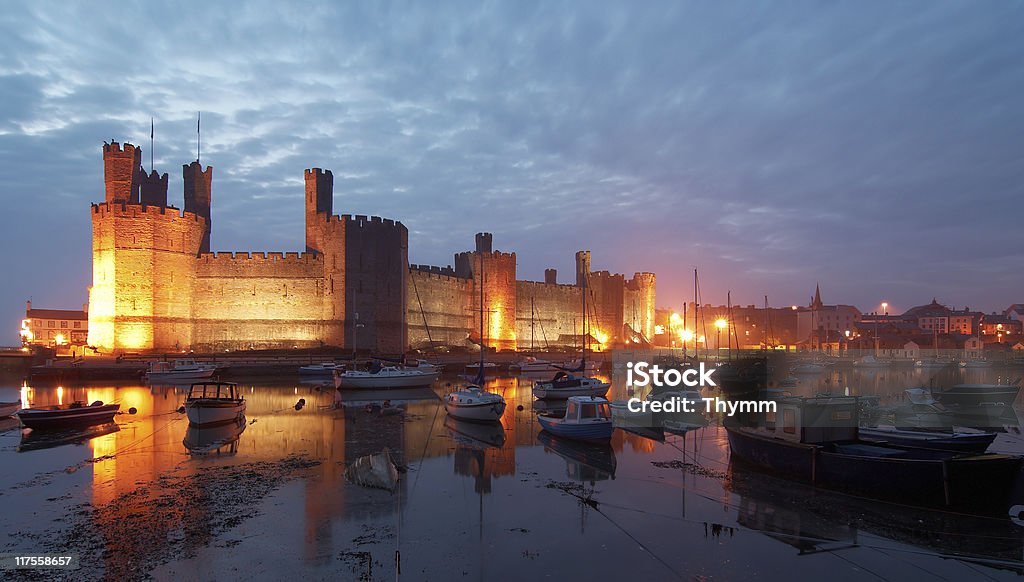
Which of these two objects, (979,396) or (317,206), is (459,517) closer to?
(979,396)

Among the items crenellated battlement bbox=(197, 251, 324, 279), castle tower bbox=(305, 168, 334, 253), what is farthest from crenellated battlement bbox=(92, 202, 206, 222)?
castle tower bbox=(305, 168, 334, 253)

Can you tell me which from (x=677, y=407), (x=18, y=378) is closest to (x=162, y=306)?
(x=18, y=378)

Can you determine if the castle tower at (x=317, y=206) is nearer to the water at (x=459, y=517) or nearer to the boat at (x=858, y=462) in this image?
the water at (x=459, y=517)

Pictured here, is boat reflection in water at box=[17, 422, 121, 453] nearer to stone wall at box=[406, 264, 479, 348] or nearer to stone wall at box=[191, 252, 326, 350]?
stone wall at box=[191, 252, 326, 350]

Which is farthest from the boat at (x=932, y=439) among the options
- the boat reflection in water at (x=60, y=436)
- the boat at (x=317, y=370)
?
the boat at (x=317, y=370)

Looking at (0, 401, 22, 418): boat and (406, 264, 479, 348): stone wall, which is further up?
(406, 264, 479, 348): stone wall

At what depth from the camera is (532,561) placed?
729 cm

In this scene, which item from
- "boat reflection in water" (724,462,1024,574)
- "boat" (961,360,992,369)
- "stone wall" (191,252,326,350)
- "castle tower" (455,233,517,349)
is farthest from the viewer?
"castle tower" (455,233,517,349)

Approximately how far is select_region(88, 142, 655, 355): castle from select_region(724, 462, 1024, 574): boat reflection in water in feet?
97.7

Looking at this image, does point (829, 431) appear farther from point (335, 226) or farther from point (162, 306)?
point (162, 306)

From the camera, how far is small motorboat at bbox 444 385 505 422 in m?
17.5

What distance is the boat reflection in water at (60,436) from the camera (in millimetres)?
14453

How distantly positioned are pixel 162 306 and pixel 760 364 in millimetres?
31915

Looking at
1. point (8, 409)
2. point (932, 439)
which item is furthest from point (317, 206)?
point (932, 439)
